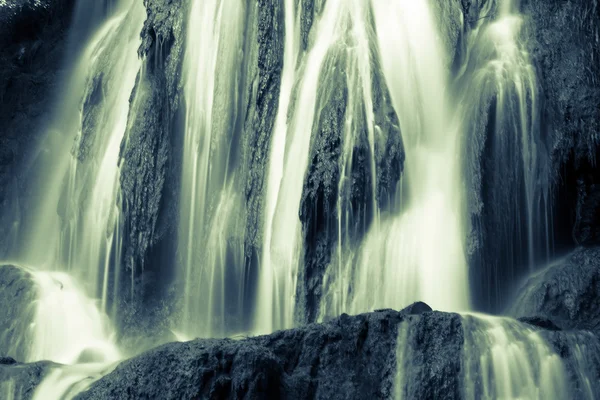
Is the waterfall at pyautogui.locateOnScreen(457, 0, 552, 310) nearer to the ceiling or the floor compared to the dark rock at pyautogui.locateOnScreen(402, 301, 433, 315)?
nearer to the ceiling

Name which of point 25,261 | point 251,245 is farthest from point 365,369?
point 25,261

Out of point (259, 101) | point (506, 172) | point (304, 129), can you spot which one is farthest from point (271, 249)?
point (506, 172)

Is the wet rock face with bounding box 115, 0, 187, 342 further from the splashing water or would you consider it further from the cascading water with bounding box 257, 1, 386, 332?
the cascading water with bounding box 257, 1, 386, 332

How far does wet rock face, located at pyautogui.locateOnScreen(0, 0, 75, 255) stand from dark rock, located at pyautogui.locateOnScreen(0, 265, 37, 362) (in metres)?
4.58

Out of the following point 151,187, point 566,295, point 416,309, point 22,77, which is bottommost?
point 416,309

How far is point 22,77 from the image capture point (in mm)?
31734

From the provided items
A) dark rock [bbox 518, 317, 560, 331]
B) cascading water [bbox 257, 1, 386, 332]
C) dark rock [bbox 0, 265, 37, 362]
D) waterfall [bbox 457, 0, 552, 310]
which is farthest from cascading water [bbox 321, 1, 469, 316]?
dark rock [bbox 0, 265, 37, 362]

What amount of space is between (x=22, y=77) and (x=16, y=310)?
990cm

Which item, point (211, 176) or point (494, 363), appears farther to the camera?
point (211, 176)

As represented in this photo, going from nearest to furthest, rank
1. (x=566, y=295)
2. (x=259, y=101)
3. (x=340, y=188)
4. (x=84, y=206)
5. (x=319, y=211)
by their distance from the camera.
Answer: (x=566, y=295) → (x=340, y=188) → (x=319, y=211) → (x=259, y=101) → (x=84, y=206)

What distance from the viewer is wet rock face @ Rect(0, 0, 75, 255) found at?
3039cm

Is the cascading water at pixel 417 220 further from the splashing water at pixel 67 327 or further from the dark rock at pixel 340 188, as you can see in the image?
the splashing water at pixel 67 327

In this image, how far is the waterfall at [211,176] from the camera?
79.7 feet

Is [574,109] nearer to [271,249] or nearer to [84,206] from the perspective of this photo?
[271,249]
